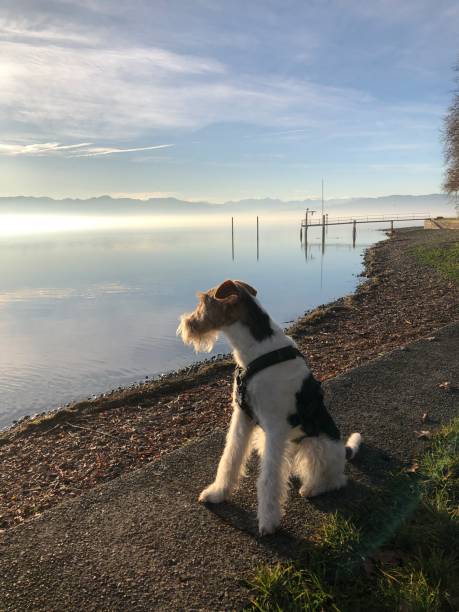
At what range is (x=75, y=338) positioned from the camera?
1612 centimetres

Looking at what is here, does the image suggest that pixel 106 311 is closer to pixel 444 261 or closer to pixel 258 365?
pixel 258 365

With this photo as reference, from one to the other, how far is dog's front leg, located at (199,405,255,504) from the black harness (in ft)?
0.49

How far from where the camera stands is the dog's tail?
4426 mm

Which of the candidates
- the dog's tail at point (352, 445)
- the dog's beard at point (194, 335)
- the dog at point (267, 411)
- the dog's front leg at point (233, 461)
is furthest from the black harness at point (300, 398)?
the dog's tail at point (352, 445)

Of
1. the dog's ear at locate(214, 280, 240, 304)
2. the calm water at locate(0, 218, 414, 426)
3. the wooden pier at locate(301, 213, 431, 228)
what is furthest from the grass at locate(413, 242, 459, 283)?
the wooden pier at locate(301, 213, 431, 228)

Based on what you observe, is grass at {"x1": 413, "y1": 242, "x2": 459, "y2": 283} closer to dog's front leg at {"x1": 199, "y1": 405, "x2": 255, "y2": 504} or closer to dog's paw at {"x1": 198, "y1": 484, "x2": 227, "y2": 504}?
dog's front leg at {"x1": 199, "y1": 405, "x2": 255, "y2": 504}

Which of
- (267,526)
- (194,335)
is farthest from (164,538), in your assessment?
(194,335)

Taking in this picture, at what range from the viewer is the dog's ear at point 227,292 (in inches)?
152

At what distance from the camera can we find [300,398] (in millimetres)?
3768

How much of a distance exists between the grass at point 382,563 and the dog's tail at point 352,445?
49cm

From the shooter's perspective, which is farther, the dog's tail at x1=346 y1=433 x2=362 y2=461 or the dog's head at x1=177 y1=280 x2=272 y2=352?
the dog's tail at x1=346 y1=433 x2=362 y2=461

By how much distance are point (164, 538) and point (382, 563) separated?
1.68m

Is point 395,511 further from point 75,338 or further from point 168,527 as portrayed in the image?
point 75,338

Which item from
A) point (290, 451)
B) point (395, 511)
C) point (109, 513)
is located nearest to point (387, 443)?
point (395, 511)
